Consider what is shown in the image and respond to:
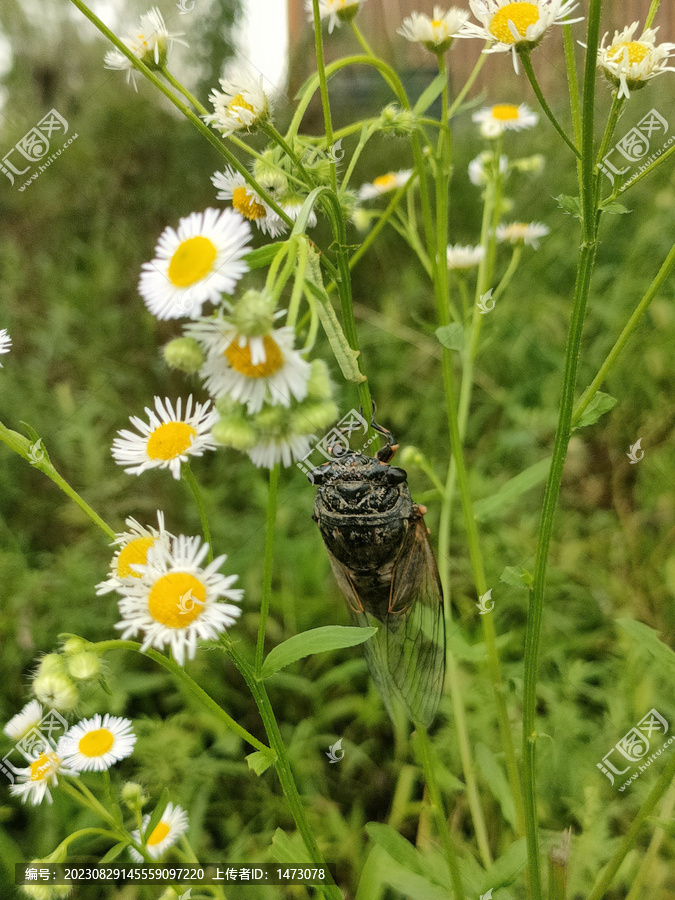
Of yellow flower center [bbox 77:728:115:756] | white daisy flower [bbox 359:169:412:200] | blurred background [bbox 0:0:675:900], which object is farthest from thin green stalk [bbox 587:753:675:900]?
white daisy flower [bbox 359:169:412:200]

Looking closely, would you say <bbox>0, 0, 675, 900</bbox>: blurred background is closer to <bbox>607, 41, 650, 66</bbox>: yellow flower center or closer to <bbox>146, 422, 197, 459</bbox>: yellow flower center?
<bbox>607, 41, 650, 66</bbox>: yellow flower center

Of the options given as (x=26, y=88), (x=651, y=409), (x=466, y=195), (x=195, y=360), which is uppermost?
(x=26, y=88)

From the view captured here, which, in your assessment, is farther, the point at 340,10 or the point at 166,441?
the point at 340,10

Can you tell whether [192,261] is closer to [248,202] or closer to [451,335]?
[248,202]

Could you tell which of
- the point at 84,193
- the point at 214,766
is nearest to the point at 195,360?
the point at 214,766

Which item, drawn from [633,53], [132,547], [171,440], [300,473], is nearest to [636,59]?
[633,53]

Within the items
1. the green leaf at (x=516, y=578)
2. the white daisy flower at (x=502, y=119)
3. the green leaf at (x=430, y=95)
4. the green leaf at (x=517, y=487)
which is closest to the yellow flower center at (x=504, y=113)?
the white daisy flower at (x=502, y=119)

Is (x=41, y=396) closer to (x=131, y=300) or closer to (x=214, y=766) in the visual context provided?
(x=131, y=300)

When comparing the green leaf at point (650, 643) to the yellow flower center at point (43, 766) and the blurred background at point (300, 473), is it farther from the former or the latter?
the yellow flower center at point (43, 766)
